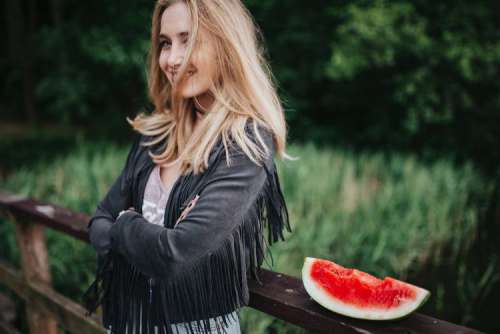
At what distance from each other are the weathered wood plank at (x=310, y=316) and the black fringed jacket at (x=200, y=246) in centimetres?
5

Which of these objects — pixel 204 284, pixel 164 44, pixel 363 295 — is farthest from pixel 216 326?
pixel 164 44

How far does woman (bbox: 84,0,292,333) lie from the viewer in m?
1.22

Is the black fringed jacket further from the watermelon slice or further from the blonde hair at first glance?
the watermelon slice

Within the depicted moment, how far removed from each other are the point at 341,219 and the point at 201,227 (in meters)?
3.57

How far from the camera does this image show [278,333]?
9.09ft

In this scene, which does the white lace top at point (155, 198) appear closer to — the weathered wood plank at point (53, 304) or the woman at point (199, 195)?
the woman at point (199, 195)

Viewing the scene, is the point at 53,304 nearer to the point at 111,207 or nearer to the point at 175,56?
the point at 111,207

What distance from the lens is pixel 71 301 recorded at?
2.08 m

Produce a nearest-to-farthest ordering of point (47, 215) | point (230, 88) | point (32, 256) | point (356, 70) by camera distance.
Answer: point (230, 88)
point (47, 215)
point (32, 256)
point (356, 70)

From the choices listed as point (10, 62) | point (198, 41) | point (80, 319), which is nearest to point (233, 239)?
point (198, 41)

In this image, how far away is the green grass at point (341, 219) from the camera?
3.56 metres

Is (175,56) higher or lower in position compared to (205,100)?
higher

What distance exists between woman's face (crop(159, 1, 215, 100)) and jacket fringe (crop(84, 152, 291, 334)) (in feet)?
1.21

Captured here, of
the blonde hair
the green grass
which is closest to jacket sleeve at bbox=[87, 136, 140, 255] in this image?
the blonde hair
